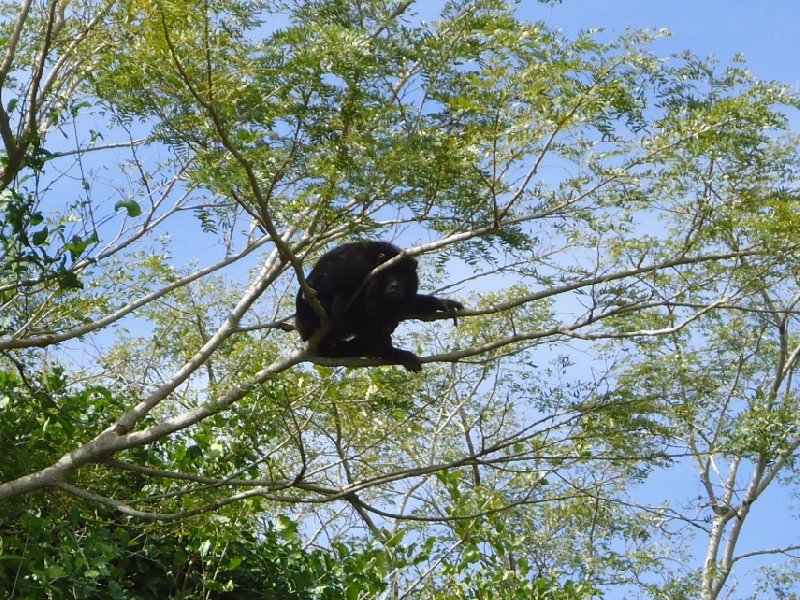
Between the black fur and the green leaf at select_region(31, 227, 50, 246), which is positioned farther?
the black fur

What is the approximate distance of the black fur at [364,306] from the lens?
26.3ft

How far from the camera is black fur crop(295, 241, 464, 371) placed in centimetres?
803

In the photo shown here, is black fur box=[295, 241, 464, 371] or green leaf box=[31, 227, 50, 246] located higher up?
black fur box=[295, 241, 464, 371]

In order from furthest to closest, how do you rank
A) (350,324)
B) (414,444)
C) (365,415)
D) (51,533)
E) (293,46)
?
(414,444), (365,415), (350,324), (51,533), (293,46)

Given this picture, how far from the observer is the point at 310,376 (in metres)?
8.13

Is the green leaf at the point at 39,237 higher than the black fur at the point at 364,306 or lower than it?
lower

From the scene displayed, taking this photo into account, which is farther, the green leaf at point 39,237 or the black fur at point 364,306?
the black fur at point 364,306

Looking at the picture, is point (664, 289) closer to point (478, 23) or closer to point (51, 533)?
point (478, 23)

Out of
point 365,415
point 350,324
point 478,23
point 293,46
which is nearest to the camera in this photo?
point 293,46

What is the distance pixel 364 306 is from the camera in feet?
26.8

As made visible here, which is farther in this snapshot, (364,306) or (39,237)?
(364,306)

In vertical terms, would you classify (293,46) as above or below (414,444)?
below

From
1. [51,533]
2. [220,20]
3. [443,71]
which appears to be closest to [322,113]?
[443,71]

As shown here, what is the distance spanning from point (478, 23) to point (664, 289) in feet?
8.59
